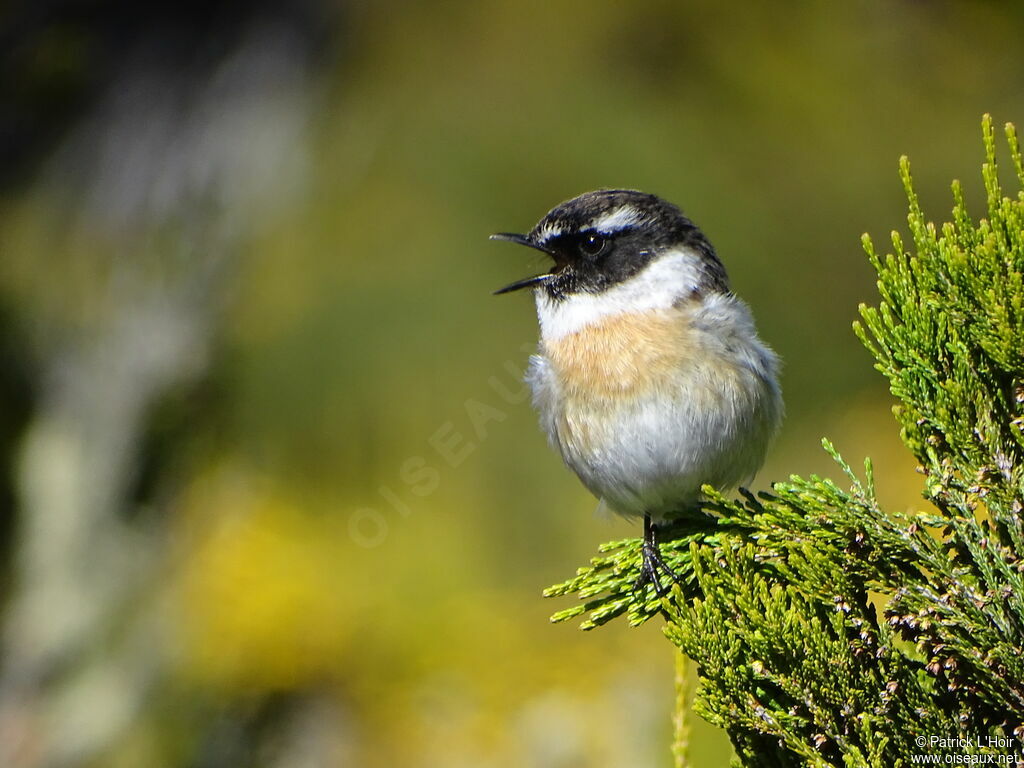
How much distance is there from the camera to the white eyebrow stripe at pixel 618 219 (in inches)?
165

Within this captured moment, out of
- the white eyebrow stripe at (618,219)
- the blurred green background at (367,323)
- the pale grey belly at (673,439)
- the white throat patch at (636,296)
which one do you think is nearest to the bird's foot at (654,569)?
the pale grey belly at (673,439)

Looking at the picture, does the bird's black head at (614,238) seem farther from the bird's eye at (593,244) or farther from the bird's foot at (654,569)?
the bird's foot at (654,569)

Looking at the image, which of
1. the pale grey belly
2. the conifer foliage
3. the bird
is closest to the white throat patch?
the bird

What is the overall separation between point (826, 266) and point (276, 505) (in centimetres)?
571

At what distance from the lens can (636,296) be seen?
407 centimetres

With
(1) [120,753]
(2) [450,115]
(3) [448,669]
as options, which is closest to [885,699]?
(3) [448,669]

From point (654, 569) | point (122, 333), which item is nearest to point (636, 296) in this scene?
point (654, 569)

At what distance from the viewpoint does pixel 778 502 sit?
2.71 meters

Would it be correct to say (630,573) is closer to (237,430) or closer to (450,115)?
(237,430)

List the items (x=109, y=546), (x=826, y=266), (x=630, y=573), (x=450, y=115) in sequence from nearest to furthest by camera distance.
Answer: (x=630, y=573)
(x=109, y=546)
(x=826, y=266)
(x=450, y=115)

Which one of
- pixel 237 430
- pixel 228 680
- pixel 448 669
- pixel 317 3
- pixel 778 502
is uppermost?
pixel 317 3

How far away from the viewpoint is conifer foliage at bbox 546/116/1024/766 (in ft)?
7.66

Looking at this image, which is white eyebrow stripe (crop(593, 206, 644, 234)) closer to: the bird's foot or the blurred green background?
the bird's foot

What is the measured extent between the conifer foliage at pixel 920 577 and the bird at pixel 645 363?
78 cm
